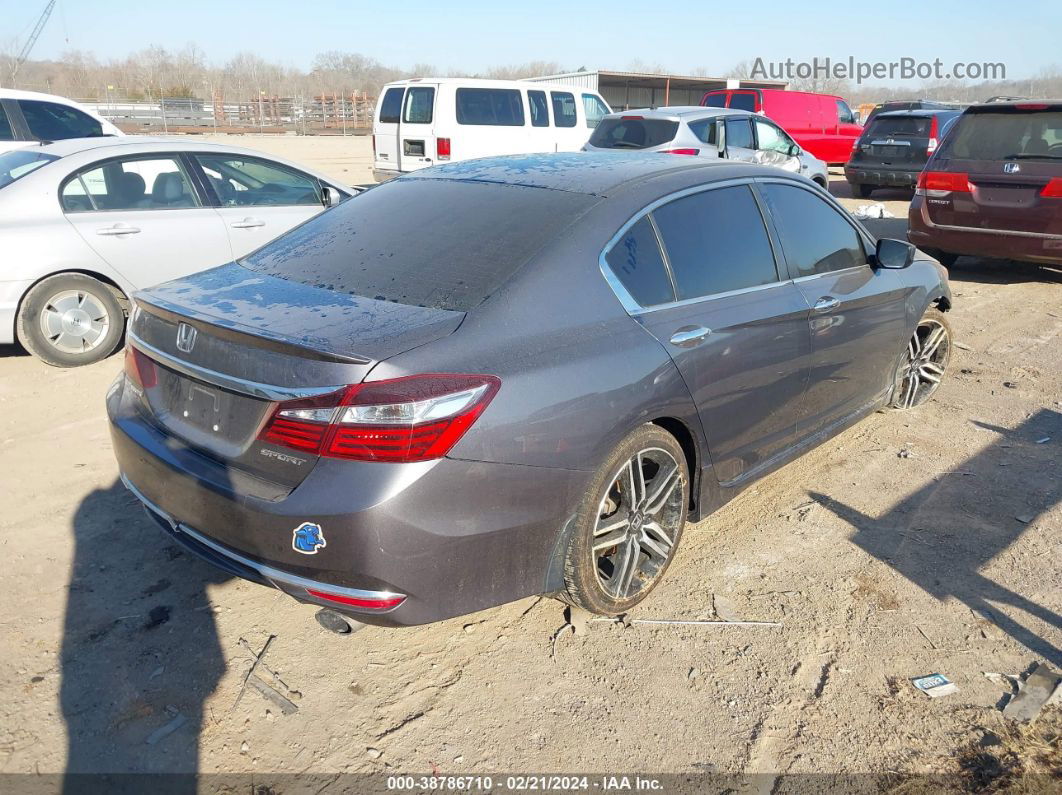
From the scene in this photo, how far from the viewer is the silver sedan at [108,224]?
5863mm

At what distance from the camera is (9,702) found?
2770mm

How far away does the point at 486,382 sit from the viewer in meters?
2.58

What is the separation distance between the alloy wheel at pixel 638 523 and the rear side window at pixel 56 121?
967 centimetres

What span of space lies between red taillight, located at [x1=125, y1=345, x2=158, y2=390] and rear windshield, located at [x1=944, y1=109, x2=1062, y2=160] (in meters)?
8.42

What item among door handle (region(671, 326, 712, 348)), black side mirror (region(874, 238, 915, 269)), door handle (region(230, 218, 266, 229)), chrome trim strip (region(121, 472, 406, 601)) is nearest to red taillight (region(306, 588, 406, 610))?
chrome trim strip (region(121, 472, 406, 601))

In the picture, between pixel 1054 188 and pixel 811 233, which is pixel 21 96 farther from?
pixel 1054 188

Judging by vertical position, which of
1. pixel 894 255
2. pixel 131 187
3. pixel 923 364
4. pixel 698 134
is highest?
pixel 698 134

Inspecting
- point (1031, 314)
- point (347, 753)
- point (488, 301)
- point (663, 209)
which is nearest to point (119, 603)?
point (347, 753)

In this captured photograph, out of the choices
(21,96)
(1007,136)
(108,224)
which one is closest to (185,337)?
(108,224)

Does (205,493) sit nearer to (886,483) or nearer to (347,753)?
(347,753)

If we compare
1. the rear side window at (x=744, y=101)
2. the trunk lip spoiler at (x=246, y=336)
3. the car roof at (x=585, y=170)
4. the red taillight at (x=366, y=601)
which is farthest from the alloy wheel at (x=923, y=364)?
the rear side window at (x=744, y=101)

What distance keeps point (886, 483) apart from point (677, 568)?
1500 mm

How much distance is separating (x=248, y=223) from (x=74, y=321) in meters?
1.44

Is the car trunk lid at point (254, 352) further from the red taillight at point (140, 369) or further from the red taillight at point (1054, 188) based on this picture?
the red taillight at point (1054, 188)
